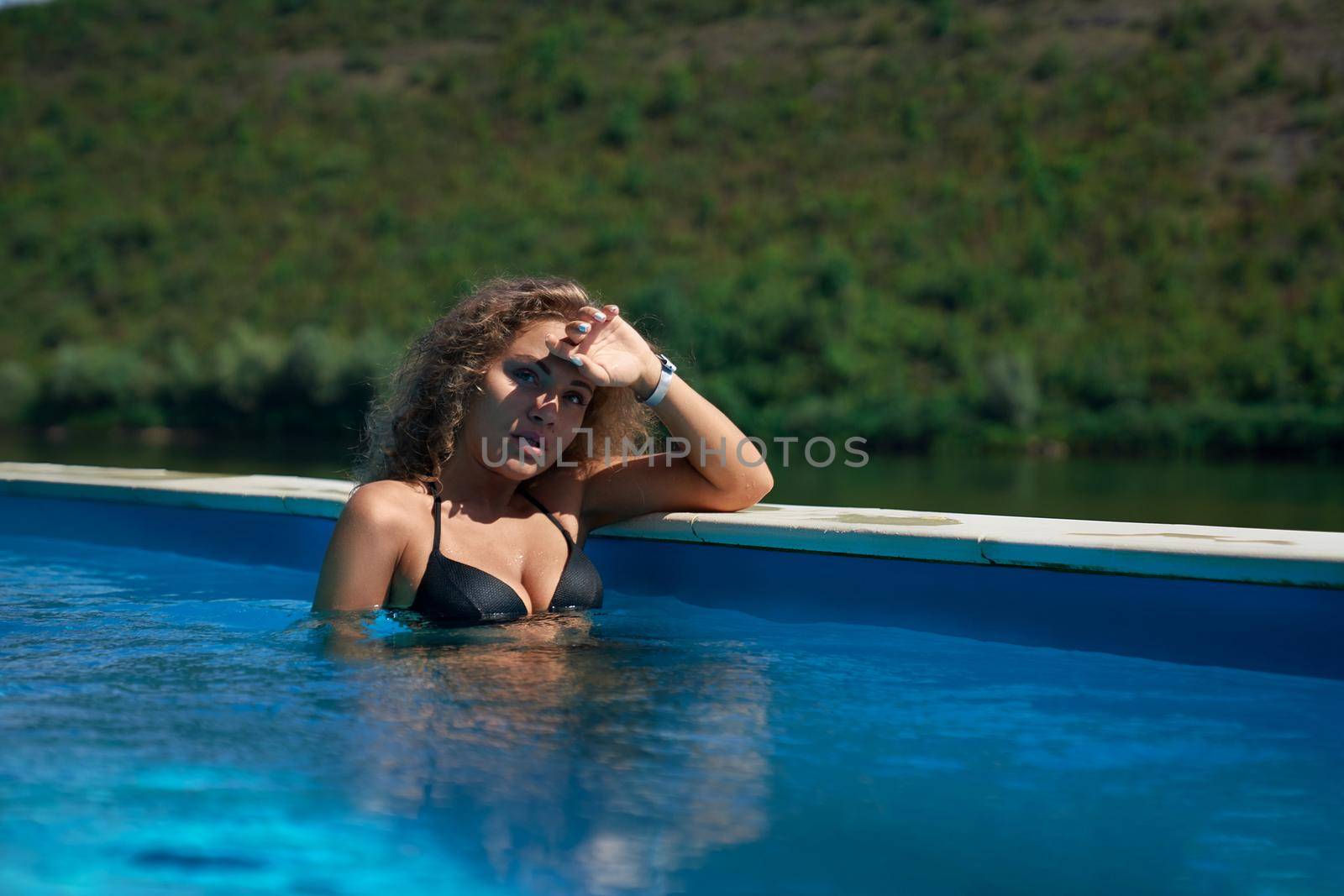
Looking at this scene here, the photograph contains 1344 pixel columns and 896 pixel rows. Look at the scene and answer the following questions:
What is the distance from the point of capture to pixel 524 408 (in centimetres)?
268

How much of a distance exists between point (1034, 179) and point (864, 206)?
18.9ft

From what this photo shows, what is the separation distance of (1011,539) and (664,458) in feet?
2.89

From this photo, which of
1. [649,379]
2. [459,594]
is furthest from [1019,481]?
[459,594]

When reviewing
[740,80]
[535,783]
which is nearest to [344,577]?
[535,783]

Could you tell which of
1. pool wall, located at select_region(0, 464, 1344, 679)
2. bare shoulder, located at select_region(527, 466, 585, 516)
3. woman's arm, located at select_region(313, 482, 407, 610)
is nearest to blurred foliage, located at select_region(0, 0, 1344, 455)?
pool wall, located at select_region(0, 464, 1344, 679)

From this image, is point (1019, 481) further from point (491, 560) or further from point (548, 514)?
point (491, 560)

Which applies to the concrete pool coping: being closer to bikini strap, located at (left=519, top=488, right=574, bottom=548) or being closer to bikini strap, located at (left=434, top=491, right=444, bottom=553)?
bikini strap, located at (left=519, top=488, right=574, bottom=548)

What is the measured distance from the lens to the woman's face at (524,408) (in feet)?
8.76

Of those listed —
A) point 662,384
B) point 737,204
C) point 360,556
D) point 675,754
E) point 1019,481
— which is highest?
point 737,204

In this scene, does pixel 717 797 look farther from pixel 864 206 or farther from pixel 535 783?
pixel 864 206

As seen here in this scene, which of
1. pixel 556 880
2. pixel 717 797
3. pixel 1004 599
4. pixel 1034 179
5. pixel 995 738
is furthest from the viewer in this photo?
pixel 1034 179

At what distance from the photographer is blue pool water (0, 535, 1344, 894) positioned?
164 centimetres

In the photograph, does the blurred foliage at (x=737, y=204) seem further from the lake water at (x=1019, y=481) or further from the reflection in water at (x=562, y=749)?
the reflection in water at (x=562, y=749)

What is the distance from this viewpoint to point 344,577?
8.11 ft
